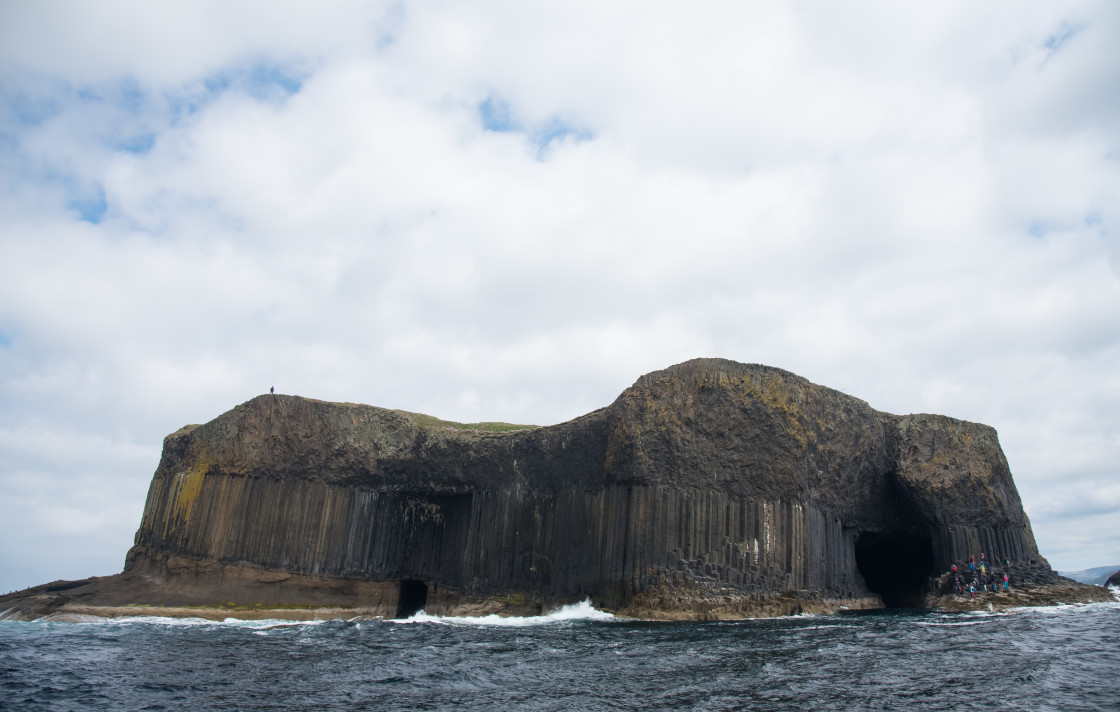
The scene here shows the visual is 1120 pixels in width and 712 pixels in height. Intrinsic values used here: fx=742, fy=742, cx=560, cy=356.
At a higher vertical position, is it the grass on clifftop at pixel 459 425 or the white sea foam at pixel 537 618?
the grass on clifftop at pixel 459 425

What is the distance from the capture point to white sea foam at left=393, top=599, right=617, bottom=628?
2884cm

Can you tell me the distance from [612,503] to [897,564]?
19203 mm

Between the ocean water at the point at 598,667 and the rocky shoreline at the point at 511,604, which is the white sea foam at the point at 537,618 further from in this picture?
the ocean water at the point at 598,667

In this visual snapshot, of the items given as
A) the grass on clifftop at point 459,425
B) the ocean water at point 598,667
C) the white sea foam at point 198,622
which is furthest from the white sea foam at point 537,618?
the grass on clifftop at point 459,425

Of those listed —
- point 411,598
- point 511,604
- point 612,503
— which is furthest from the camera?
point 411,598

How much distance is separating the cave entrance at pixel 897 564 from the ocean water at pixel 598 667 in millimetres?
11286

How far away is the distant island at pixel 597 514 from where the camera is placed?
2977cm

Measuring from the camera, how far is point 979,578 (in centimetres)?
3362

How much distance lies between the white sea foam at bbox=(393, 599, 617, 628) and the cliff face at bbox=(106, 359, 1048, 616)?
0.64m

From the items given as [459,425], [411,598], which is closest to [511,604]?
[411,598]

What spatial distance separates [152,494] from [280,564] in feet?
30.4

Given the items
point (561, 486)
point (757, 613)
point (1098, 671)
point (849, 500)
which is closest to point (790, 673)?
point (1098, 671)

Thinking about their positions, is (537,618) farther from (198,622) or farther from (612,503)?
(198,622)

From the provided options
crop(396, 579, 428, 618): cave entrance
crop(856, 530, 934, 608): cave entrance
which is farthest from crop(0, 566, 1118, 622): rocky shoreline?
crop(856, 530, 934, 608): cave entrance
